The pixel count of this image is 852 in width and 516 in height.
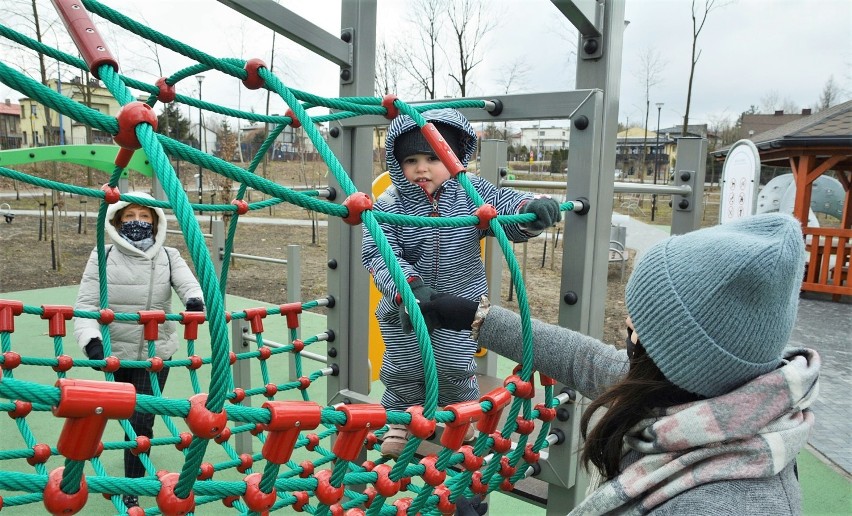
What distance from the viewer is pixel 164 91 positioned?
122cm

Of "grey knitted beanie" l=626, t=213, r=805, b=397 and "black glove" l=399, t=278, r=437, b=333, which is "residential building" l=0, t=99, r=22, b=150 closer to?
"black glove" l=399, t=278, r=437, b=333

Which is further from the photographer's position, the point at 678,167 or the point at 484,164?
the point at 484,164

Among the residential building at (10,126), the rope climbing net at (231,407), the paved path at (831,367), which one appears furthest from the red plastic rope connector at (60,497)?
the residential building at (10,126)

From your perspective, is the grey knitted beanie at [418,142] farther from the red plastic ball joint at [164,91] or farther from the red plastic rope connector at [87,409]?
the red plastic rope connector at [87,409]

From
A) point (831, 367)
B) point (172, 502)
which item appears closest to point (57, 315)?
point (172, 502)

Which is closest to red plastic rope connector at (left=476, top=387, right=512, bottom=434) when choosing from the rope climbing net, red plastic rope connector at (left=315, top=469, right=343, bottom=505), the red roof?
the rope climbing net

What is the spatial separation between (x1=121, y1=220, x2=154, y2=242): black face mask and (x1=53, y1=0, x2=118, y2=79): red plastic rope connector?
4.61 ft

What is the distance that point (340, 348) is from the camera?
1748mm

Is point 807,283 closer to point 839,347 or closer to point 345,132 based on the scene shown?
point 839,347

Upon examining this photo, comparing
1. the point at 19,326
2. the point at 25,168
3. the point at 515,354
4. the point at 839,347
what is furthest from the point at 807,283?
the point at 25,168

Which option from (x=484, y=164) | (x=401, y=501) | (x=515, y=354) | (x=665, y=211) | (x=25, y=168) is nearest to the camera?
(x=401, y=501)

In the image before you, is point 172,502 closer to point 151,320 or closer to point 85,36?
point 85,36

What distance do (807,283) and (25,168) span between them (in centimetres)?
1249

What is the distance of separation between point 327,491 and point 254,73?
702 millimetres
